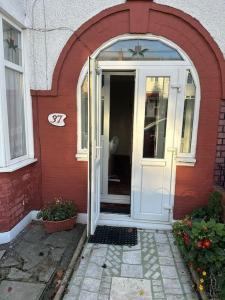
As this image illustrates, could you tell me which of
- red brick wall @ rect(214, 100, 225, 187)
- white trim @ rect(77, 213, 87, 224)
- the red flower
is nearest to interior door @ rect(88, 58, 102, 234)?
white trim @ rect(77, 213, 87, 224)

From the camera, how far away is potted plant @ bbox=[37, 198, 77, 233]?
362 cm

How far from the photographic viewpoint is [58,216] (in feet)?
11.9

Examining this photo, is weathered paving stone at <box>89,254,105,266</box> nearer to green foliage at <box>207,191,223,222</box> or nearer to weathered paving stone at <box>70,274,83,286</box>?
weathered paving stone at <box>70,274,83,286</box>

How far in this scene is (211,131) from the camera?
3.50m

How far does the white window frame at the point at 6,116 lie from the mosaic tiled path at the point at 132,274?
1601 millimetres

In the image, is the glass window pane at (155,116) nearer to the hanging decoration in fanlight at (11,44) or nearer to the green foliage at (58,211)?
the green foliage at (58,211)

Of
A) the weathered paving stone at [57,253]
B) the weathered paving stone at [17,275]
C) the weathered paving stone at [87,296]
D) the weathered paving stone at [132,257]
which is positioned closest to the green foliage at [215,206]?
the weathered paving stone at [132,257]

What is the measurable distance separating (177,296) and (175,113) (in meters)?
2.38

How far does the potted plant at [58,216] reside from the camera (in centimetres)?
362

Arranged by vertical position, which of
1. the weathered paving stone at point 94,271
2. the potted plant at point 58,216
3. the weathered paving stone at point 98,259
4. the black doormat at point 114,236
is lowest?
the weathered paving stone at point 94,271

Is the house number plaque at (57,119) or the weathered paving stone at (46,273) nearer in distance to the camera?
the weathered paving stone at (46,273)

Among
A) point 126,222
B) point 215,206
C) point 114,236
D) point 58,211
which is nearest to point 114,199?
point 126,222

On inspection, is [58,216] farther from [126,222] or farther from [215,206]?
[215,206]

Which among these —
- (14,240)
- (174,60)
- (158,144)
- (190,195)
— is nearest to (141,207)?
(190,195)
